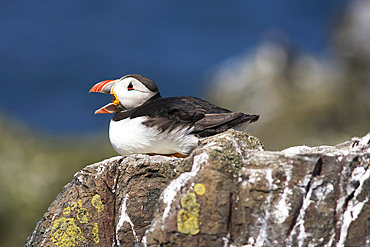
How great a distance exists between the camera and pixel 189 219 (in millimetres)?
3670

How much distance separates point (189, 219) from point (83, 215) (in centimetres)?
149

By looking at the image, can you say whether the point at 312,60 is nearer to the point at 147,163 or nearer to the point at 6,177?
the point at 6,177

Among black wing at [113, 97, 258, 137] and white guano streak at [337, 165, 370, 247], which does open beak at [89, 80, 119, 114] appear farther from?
white guano streak at [337, 165, 370, 247]

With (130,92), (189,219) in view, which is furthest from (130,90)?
(189,219)

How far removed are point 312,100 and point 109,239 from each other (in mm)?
9819

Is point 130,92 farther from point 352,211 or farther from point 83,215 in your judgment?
point 352,211

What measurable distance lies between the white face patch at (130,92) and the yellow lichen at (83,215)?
1.55 m

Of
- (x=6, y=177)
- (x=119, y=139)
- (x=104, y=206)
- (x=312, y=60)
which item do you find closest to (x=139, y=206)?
(x=104, y=206)

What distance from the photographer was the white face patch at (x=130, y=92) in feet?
19.5

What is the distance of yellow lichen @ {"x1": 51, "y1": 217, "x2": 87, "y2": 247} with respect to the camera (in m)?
4.77

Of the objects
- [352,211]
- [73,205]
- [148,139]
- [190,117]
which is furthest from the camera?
[190,117]

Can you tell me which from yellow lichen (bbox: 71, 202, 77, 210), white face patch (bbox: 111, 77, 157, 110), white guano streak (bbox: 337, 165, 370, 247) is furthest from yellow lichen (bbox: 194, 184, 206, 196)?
white face patch (bbox: 111, 77, 157, 110)

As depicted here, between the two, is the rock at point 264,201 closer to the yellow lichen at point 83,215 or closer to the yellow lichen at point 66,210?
the yellow lichen at point 83,215

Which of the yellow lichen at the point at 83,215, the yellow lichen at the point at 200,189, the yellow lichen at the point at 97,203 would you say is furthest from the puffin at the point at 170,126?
the yellow lichen at the point at 200,189
